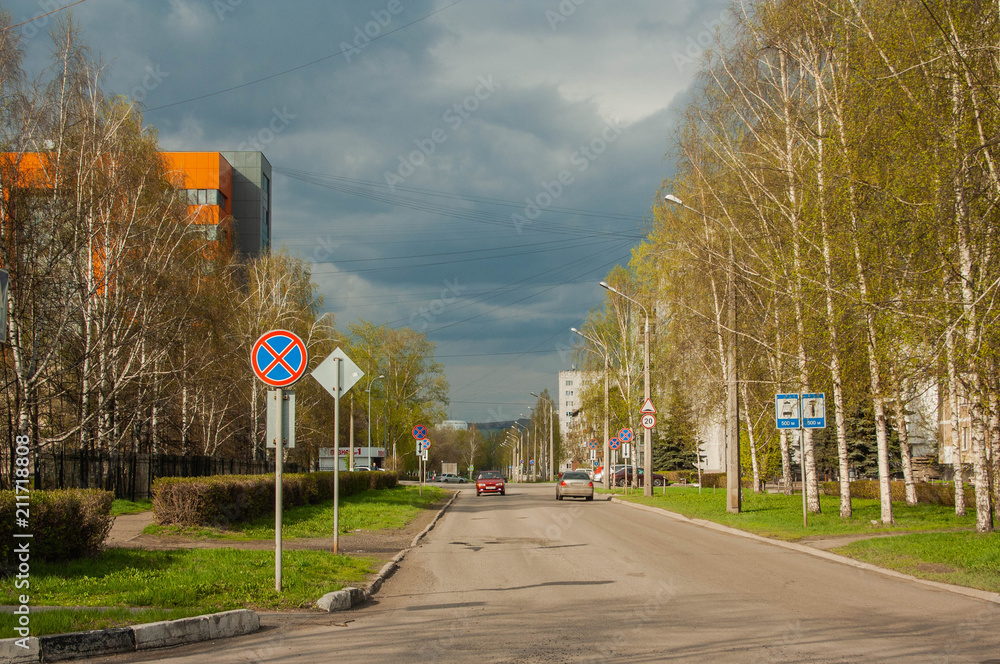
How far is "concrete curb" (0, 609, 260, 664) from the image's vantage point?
6.29m

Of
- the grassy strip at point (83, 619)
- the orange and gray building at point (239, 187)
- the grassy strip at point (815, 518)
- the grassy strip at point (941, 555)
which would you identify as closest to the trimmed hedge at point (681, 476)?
the grassy strip at point (815, 518)

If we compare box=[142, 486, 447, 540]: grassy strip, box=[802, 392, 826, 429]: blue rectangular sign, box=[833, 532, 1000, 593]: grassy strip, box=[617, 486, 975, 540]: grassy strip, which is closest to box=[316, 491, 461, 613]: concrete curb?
box=[142, 486, 447, 540]: grassy strip

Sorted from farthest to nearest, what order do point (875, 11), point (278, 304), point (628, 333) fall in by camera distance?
point (628, 333)
point (278, 304)
point (875, 11)

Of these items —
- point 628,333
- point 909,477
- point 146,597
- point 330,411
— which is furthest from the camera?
point 330,411

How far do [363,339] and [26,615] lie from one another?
216ft

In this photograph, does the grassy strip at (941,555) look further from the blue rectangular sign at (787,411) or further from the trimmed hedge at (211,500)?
the trimmed hedge at (211,500)

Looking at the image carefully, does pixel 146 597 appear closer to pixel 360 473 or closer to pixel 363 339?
pixel 360 473

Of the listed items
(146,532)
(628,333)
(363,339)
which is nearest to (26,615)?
(146,532)

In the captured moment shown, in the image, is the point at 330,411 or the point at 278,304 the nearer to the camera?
the point at 278,304

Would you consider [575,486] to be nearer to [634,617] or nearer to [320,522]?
[320,522]

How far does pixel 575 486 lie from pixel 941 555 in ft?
87.9

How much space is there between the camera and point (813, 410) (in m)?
19.3

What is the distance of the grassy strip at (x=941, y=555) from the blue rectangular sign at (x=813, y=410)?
12.1 feet

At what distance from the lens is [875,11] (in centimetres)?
1738
